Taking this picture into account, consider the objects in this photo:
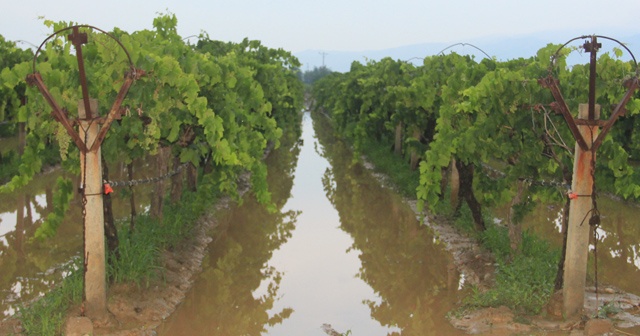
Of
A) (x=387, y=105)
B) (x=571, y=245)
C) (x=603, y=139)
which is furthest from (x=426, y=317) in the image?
(x=387, y=105)

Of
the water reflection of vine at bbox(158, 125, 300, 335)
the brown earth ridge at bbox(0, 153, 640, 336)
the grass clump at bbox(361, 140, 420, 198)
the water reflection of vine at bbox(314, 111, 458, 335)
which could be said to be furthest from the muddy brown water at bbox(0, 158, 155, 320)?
the grass clump at bbox(361, 140, 420, 198)

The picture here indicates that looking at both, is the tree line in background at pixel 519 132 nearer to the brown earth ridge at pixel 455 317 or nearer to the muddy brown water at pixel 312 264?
the brown earth ridge at pixel 455 317

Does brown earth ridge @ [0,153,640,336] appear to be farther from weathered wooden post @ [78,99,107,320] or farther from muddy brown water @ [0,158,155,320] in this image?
muddy brown water @ [0,158,155,320]

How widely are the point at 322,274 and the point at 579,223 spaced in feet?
18.9

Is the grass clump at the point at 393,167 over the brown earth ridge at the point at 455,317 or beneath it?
over

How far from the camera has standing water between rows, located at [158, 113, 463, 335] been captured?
10820mm

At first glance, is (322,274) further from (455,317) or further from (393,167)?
(393,167)

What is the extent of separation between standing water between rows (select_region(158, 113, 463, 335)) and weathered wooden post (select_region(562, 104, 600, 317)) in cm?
173

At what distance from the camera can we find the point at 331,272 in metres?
13.8

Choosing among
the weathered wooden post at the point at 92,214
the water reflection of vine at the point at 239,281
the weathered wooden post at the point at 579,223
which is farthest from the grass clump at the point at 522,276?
the weathered wooden post at the point at 92,214

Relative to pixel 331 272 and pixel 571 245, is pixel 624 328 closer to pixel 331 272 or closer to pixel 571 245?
pixel 571 245

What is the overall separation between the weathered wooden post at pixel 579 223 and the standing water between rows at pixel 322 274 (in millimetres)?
1735

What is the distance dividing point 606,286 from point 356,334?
4.43 metres

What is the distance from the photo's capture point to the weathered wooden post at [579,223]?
902cm
